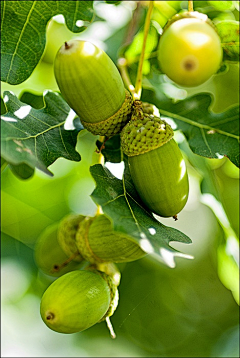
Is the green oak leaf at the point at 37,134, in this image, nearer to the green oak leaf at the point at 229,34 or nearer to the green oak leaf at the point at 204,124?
the green oak leaf at the point at 204,124

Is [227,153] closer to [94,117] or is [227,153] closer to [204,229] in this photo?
[94,117]

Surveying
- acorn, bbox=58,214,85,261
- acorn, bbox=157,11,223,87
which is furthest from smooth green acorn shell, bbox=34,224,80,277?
acorn, bbox=157,11,223,87

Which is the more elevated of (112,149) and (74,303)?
(112,149)

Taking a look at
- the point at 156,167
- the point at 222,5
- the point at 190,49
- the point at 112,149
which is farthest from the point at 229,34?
the point at 156,167

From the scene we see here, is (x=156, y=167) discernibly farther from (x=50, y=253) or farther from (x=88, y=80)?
(x=50, y=253)

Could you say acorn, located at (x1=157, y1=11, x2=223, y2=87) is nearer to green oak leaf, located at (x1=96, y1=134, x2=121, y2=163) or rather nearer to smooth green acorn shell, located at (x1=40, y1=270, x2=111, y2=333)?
green oak leaf, located at (x1=96, y1=134, x2=121, y2=163)

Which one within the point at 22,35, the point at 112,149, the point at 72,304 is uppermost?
the point at 22,35

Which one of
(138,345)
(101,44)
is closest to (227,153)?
(101,44)

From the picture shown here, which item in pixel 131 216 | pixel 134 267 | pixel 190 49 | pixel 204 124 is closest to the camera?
pixel 131 216

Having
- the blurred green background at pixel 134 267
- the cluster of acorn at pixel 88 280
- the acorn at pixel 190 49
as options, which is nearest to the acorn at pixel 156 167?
the cluster of acorn at pixel 88 280
